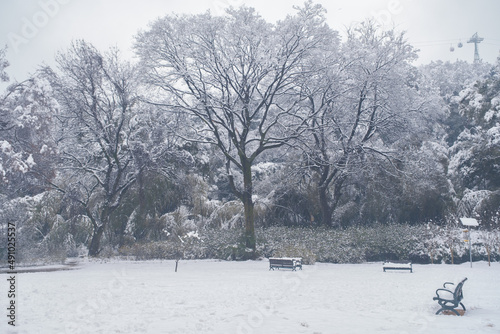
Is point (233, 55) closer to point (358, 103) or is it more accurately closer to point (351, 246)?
point (358, 103)

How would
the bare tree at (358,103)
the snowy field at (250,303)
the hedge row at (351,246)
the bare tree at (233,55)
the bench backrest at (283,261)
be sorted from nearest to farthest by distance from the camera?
the snowy field at (250,303), the bench backrest at (283,261), the hedge row at (351,246), the bare tree at (233,55), the bare tree at (358,103)

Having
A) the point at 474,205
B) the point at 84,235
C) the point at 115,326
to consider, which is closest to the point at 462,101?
the point at 474,205

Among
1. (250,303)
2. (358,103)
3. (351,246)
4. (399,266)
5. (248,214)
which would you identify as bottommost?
(250,303)

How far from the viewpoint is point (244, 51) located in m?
20.4

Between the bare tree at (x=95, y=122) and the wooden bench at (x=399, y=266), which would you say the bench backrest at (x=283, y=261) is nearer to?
the wooden bench at (x=399, y=266)

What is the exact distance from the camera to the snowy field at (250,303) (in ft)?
25.0

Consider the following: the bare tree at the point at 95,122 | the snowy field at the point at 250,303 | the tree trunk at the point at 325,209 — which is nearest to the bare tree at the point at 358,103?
the tree trunk at the point at 325,209

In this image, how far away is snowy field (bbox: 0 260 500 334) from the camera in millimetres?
7605

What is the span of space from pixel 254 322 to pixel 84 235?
851 inches

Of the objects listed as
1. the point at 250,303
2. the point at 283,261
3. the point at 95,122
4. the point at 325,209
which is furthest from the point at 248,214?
the point at 250,303

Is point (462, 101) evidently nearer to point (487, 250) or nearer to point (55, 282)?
point (487, 250)

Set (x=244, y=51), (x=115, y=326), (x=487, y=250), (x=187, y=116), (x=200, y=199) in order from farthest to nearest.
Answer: (x=200, y=199) < (x=187, y=116) < (x=244, y=51) < (x=487, y=250) < (x=115, y=326)

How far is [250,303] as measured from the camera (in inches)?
384

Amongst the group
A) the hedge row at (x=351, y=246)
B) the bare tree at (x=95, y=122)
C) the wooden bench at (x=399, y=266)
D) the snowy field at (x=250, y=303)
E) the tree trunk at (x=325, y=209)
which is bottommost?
the snowy field at (x=250, y=303)
